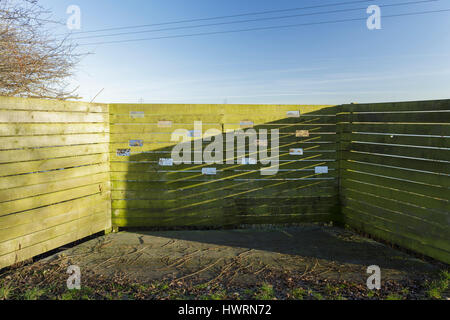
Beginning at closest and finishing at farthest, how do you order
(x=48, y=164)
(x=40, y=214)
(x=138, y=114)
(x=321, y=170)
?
(x=40, y=214) < (x=48, y=164) < (x=138, y=114) < (x=321, y=170)

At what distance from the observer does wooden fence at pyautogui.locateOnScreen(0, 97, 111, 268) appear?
14.0ft

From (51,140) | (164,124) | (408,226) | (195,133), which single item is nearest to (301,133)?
(195,133)

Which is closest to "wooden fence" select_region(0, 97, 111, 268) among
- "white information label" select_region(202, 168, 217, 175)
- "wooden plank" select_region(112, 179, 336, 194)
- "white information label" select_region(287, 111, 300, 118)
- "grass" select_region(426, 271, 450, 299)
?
"wooden plank" select_region(112, 179, 336, 194)

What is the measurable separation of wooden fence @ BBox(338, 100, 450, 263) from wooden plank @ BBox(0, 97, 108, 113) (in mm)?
4686

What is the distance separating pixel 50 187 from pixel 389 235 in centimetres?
553

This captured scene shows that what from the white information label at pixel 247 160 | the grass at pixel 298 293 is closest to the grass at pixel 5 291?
the grass at pixel 298 293

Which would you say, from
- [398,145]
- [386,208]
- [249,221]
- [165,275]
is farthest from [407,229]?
[165,275]

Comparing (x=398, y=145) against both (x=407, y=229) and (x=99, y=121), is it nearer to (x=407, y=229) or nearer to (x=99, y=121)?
(x=407, y=229)

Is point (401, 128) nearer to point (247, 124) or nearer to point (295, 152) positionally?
point (295, 152)

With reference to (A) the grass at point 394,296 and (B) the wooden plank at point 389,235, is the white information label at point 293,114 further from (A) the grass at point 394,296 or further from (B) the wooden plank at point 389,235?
(A) the grass at point 394,296

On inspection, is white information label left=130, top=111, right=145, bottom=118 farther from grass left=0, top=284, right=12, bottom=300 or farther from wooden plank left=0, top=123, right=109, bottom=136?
grass left=0, top=284, right=12, bottom=300

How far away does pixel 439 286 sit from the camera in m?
3.73

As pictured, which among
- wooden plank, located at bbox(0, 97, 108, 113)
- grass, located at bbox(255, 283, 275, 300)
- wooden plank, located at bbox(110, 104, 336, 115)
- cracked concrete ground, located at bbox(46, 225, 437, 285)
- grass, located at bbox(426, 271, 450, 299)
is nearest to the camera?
grass, located at bbox(255, 283, 275, 300)

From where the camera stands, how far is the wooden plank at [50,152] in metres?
4.26
